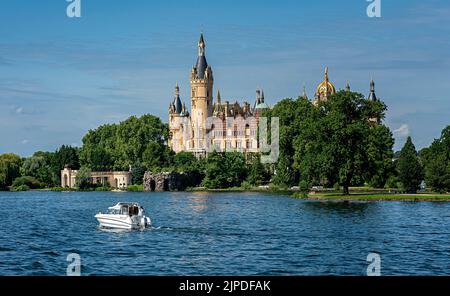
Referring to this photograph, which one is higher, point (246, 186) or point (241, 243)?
point (246, 186)

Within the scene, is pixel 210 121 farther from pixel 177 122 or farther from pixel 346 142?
pixel 346 142

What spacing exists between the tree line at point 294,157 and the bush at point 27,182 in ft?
0.67

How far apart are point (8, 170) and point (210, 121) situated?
46.0 m

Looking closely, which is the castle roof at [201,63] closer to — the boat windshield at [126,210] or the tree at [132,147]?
the tree at [132,147]

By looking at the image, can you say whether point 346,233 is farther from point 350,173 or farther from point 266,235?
point 350,173

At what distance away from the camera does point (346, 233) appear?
48531mm

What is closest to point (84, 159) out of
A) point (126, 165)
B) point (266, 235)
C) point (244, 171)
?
point (126, 165)

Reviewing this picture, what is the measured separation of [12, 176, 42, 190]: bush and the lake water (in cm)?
8992

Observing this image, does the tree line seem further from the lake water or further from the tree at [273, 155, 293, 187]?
the lake water

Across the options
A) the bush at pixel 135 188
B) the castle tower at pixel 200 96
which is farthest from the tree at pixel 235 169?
the castle tower at pixel 200 96

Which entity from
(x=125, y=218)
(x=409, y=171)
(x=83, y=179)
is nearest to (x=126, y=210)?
(x=125, y=218)

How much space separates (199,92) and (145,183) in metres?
36.5

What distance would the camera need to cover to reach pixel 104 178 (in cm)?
16238

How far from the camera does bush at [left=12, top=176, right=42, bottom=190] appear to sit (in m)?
156
